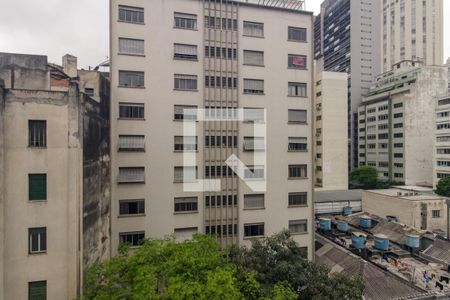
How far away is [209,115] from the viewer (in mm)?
25297

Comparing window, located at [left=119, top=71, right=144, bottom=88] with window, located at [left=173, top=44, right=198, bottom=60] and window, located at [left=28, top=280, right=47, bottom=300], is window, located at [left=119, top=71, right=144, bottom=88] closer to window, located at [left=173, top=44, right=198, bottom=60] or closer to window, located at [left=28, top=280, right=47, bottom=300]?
window, located at [left=173, top=44, right=198, bottom=60]

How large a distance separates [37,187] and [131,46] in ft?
47.9

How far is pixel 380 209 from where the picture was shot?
46.9 m

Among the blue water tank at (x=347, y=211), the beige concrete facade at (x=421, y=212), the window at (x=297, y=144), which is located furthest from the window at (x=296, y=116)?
the blue water tank at (x=347, y=211)

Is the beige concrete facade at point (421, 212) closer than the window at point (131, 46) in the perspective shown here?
No

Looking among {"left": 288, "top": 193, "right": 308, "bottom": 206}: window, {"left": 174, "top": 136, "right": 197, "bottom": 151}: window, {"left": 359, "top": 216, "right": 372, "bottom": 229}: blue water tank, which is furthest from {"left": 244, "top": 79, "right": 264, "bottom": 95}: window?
{"left": 359, "top": 216, "right": 372, "bottom": 229}: blue water tank

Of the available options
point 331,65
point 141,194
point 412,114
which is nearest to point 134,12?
point 141,194

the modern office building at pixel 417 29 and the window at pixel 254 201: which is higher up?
the modern office building at pixel 417 29

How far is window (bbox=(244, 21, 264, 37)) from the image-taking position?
2641cm

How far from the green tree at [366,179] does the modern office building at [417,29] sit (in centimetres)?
4866

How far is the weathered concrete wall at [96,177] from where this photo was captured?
1697 centimetres

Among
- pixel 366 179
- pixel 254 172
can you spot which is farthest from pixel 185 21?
pixel 366 179

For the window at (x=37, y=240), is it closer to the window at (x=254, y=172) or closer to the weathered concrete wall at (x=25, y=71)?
the weathered concrete wall at (x=25, y=71)

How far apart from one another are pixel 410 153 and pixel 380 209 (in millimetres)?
27123
